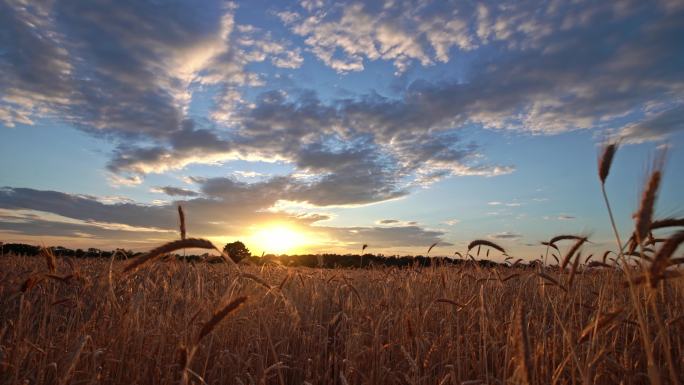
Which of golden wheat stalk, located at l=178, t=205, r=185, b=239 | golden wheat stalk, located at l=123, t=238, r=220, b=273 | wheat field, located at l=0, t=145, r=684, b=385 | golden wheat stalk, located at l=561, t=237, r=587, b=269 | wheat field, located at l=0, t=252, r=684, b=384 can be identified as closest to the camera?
golden wheat stalk, located at l=123, t=238, r=220, b=273

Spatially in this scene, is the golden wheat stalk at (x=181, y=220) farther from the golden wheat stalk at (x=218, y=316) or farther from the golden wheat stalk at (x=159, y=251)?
the golden wheat stalk at (x=218, y=316)

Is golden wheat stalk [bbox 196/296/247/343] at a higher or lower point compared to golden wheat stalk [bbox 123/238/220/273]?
lower

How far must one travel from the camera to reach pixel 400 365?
4613 millimetres

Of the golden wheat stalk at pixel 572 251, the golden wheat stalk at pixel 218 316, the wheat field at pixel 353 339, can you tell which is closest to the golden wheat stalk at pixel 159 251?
the wheat field at pixel 353 339

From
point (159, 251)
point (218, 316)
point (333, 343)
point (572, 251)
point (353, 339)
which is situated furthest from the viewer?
point (333, 343)

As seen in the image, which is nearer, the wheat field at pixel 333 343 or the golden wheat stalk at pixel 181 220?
the wheat field at pixel 333 343

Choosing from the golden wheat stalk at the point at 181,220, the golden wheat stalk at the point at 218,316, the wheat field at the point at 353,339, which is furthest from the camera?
the golden wheat stalk at the point at 181,220

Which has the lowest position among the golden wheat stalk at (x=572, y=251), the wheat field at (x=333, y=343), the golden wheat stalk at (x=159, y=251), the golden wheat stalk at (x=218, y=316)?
the wheat field at (x=333, y=343)

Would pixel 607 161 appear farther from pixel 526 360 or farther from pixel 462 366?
pixel 462 366

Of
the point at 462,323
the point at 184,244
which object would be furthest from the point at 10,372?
the point at 462,323

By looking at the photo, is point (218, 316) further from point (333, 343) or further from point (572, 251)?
point (572, 251)

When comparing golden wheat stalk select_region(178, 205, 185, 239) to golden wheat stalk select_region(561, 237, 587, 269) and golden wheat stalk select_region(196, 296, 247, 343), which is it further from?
golden wheat stalk select_region(561, 237, 587, 269)

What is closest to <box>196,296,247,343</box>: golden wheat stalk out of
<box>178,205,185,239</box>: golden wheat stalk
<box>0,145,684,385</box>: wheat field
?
<box>0,145,684,385</box>: wheat field

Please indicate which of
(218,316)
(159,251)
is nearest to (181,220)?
(159,251)
